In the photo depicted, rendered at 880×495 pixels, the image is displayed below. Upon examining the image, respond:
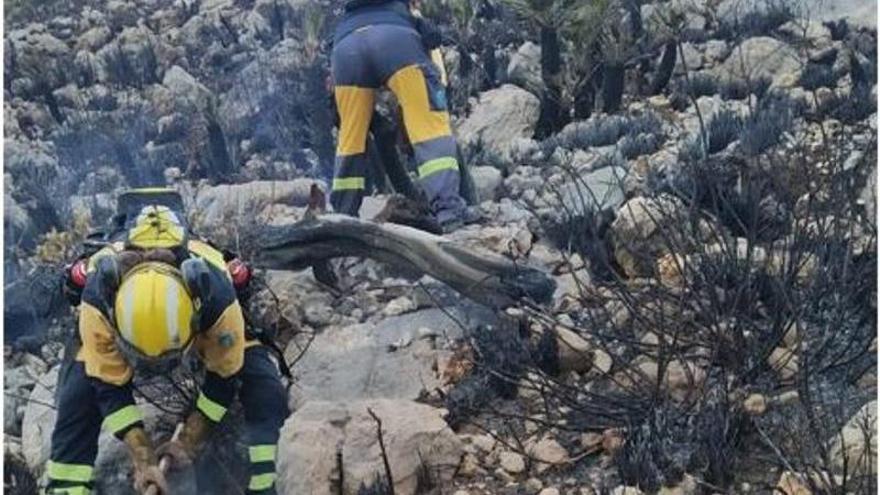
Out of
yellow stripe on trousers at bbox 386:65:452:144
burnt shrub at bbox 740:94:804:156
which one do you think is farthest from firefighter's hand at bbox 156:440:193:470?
burnt shrub at bbox 740:94:804:156

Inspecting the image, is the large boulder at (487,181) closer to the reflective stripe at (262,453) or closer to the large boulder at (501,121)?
the large boulder at (501,121)

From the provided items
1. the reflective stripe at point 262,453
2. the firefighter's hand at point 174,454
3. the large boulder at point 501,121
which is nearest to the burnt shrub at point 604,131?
the large boulder at point 501,121

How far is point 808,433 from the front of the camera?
169 inches

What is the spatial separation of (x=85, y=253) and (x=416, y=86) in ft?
5.59

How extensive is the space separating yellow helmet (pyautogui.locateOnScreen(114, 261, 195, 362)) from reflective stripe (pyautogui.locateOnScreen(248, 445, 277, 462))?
442mm

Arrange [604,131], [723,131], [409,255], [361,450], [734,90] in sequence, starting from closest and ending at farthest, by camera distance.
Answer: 1. [361,450]
2. [409,255]
3. [723,131]
4. [604,131]
5. [734,90]

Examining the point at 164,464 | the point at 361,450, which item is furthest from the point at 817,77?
the point at 164,464

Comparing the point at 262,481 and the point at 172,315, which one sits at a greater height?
the point at 172,315

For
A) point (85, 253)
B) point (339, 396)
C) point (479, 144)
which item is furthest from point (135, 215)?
point (479, 144)

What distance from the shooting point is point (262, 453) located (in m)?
4.59

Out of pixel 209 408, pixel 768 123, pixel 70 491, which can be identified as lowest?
pixel 70 491

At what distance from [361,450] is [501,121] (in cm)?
229

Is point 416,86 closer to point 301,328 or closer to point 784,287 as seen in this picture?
point 301,328

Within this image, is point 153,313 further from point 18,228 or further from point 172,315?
point 18,228
